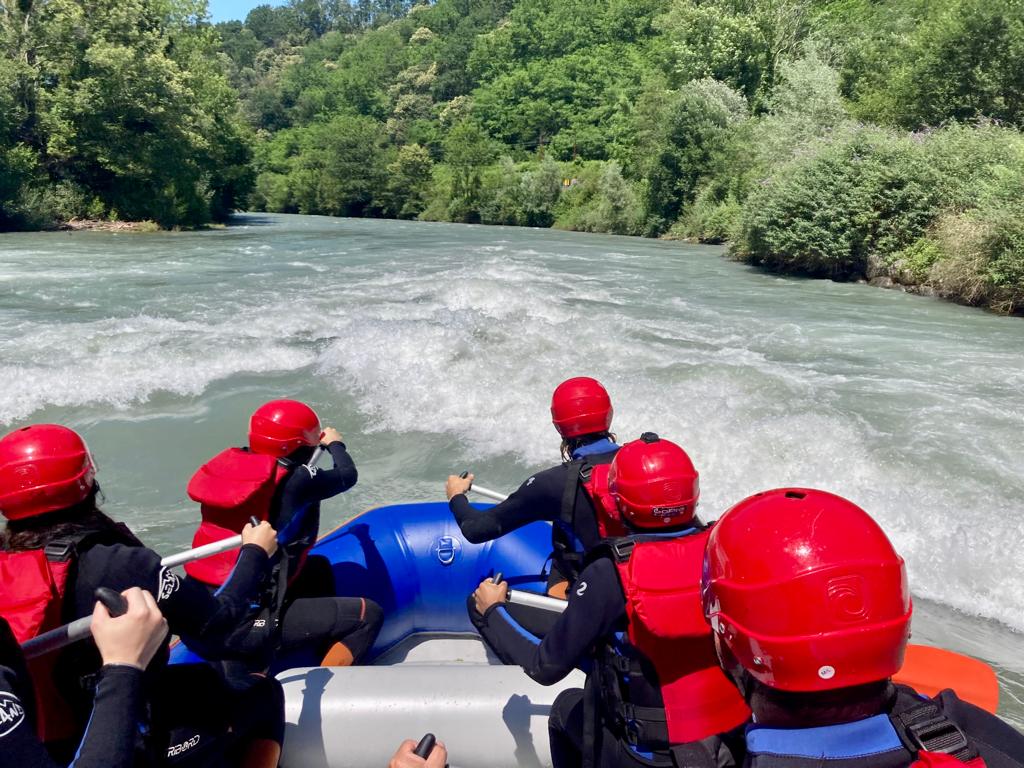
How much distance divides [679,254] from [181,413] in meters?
17.0

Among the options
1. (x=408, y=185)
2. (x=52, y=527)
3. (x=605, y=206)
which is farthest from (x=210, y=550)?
(x=408, y=185)

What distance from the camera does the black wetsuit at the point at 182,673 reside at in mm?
1559

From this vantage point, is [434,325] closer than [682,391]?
No

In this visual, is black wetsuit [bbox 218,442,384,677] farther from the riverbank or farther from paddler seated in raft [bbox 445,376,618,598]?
the riverbank

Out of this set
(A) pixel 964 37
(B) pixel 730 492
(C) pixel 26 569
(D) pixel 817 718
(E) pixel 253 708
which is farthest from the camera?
(A) pixel 964 37

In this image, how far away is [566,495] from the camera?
2.66 m

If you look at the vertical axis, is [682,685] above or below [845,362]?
above

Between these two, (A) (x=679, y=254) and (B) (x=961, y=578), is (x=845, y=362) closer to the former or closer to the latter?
(B) (x=961, y=578)

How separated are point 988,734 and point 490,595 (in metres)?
1.27

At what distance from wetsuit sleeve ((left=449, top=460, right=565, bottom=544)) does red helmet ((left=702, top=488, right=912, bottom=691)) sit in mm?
1531

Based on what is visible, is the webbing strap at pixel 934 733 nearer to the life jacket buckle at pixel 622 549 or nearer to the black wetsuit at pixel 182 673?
the life jacket buckle at pixel 622 549

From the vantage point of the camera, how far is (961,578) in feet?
13.6

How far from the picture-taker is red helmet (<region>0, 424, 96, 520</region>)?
69.4 inches

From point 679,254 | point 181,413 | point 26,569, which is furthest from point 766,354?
point 679,254
